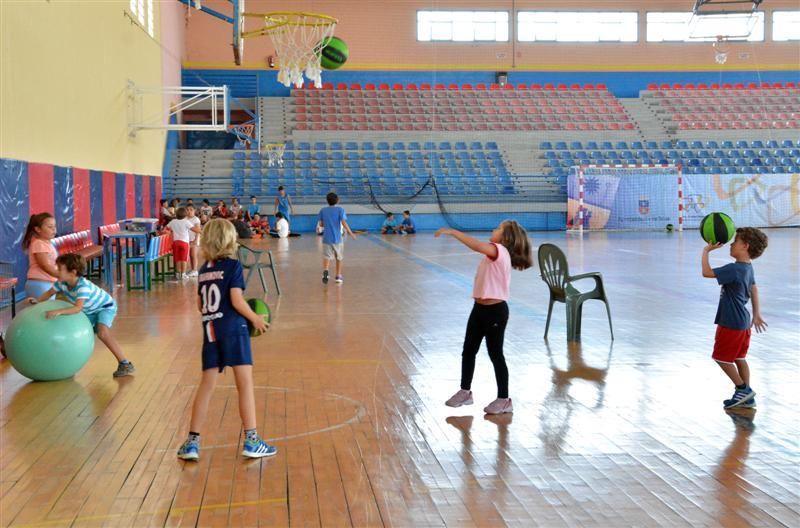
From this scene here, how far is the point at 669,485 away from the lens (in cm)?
482

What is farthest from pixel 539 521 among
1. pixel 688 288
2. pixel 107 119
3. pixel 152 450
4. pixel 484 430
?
pixel 107 119

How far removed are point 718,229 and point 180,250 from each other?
1128 centimetres

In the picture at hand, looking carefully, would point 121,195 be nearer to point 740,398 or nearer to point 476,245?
point 476,245

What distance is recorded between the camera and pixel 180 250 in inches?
627

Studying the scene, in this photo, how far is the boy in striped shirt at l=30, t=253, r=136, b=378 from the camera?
7.38m

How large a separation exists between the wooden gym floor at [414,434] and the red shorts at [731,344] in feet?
1.35

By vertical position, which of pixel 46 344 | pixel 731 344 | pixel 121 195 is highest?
pixel 121 195

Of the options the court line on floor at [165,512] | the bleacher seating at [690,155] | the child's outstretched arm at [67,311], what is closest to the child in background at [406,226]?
the bleacher seating at [690,155]

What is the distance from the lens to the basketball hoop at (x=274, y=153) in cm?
3281

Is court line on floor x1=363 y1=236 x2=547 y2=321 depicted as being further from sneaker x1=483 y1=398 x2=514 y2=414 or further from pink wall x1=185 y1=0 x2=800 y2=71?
pink wall x1=185 y1=0 x2=800 y2=71

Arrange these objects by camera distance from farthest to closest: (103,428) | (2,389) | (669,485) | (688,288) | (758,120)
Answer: (758,120) < (688,288) < (2,389) < (103,428) < (669,485)

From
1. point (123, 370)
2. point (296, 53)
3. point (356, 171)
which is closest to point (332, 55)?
point (296, 53)

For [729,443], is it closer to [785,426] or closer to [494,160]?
[785,426]

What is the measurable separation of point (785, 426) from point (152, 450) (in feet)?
14.3
